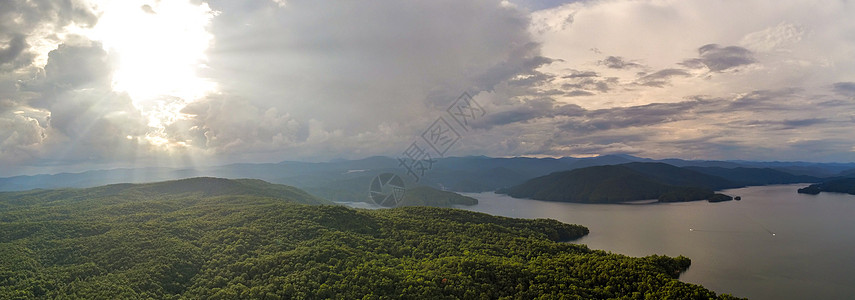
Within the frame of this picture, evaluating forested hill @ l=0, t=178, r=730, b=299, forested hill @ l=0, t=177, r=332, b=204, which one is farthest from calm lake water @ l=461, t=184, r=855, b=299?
forested hill @ l=0, t=177, r=332, b=204

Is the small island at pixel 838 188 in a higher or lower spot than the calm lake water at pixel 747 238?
higher

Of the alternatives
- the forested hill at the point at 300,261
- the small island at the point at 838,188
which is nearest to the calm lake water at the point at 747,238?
the forested hill at the point at 300,261

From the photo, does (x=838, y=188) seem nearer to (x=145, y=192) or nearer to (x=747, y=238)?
(x=747, y=238)

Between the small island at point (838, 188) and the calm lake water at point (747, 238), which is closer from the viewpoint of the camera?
the calm lake water at point (747, 238)

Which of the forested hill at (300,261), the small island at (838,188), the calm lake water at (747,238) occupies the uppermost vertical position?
the small island at (838,188)

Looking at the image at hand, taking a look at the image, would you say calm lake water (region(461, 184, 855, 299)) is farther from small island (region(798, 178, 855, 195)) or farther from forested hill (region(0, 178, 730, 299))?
small island (region(798, 178, 855, 195))

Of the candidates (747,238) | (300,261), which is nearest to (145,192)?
(300,261)

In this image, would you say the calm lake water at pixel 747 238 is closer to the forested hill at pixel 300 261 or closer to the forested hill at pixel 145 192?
the forested hill at pixel 300 261

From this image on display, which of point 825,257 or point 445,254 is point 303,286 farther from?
point 825,257
